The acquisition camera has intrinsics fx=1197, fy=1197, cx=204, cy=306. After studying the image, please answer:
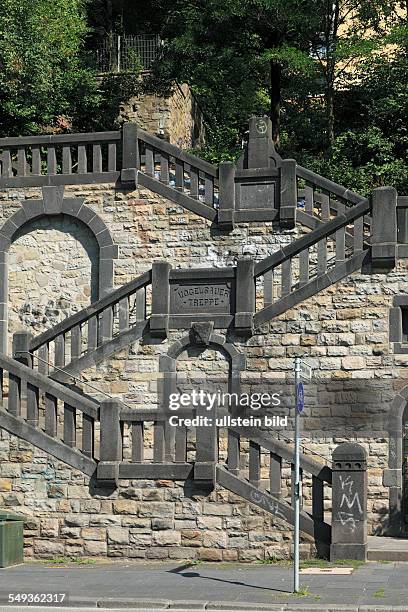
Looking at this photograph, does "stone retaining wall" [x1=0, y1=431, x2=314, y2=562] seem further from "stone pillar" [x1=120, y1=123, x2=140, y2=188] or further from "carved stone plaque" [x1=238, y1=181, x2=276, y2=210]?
"stone pillar" [x1=120, y1=123, x2=140, y2=188]

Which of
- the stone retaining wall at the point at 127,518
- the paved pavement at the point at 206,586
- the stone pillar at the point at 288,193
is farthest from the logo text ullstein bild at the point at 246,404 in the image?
the stone pillar at the point at 288,193

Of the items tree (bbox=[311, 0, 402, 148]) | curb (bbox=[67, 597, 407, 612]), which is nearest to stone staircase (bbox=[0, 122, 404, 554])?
curb (bbox=[67, 597, 407, 612])

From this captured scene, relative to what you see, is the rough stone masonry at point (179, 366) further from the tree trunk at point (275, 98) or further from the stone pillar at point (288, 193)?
the tree trunk at point (275, 98)

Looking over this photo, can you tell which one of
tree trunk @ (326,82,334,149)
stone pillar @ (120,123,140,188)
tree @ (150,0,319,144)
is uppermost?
tree @ (150,0,319,144)

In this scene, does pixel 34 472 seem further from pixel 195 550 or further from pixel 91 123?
pixel 91 123

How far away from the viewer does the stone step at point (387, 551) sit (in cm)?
1605

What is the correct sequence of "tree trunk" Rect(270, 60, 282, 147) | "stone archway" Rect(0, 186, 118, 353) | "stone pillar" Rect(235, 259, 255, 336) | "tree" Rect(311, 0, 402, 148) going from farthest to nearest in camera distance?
"tree trunk" Rect(270, 60, 282, 147)
"tree" Rect(311, 0, 402, 148)
"stone archway" Rect(0, 186, 118, 353)
"stone pillar" Rect(235, 259, 255, 336)

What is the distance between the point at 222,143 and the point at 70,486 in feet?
53.8

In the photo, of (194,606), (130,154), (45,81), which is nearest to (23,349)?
(130,154)

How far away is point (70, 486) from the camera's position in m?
16.8

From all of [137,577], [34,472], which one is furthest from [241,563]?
[34,472]

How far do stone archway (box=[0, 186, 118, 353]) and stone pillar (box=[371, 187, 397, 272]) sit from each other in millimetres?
6270

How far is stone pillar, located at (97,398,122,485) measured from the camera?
16.6m

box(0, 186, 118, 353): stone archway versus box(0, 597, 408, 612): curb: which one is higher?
box(0, 186, 118, 353): stone archway
